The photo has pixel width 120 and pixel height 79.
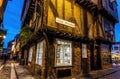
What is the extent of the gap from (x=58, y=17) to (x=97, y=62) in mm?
7366

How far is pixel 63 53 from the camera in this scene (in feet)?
31.8

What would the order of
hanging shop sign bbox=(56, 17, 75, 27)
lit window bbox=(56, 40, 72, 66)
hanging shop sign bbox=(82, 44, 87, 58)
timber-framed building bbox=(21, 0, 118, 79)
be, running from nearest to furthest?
timber-framed building bbox=(21, 0, 118, 79), lit window bbox=(56, 40, 72, 66), hanging shop sign bbox=(56, 17, 75, 27), hanging shop sign bbox=(82, 44, 87, 58)

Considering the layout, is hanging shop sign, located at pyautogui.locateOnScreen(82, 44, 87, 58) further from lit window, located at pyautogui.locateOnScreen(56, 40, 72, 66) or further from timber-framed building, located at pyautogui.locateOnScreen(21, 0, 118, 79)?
lit window, located at pyautogui.locateOnScreen(56, 40, 72, 66)

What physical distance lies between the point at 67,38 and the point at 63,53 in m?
1.34

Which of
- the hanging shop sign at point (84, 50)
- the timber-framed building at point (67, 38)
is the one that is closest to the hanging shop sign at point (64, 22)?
the timber-framed building at point (67, 38)

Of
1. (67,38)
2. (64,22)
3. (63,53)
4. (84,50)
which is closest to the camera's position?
(63,53)

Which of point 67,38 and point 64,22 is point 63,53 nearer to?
point 67,38

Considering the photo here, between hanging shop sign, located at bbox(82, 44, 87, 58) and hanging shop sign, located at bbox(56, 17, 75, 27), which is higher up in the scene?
hanging shop sign, located at bbox(56, 17, 75, 27)

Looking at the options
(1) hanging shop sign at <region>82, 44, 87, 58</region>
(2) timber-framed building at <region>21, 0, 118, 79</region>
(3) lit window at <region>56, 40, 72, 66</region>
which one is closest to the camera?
(2) timber-framed building at <region>21, 0, 118, 79</region>

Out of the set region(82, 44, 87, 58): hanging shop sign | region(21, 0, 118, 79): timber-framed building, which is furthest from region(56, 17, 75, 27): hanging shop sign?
region(82, 44, 87, 58): hanging shop sign

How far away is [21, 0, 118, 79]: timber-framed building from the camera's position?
8773 millimetres

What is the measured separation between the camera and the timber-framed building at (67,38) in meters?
8.77

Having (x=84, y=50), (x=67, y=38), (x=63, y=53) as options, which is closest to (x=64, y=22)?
(x=67, y=38)

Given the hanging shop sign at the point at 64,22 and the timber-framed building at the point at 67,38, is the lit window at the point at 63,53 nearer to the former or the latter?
the timber-framed building at the point at 67,38
